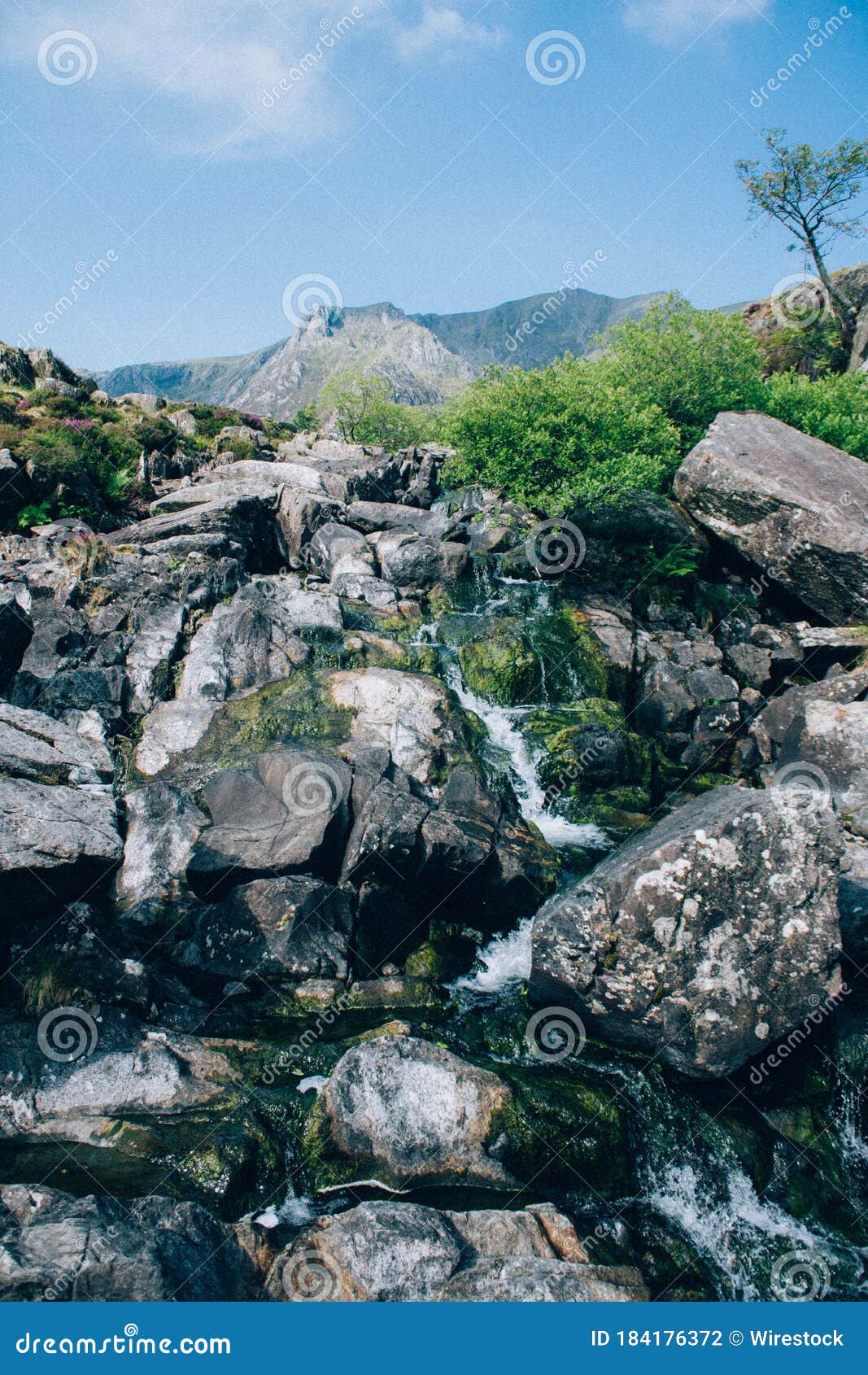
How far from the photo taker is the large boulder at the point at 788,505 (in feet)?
71.5

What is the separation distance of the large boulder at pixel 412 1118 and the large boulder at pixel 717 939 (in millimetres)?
2329

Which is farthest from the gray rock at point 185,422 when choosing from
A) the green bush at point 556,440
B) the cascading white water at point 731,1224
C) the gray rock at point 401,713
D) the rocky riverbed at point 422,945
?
the cascading white water at point 731,1224

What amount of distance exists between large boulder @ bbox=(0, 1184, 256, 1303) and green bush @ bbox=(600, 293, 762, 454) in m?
30.5

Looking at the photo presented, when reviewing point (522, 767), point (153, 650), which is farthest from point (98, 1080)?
point (153, 650)

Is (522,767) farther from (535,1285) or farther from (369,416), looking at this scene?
(369,416)

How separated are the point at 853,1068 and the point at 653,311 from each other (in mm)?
31671

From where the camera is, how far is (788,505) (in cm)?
2247

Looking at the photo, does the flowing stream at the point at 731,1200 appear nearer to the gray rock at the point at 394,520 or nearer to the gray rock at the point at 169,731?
the gray rock at the point at 169,731

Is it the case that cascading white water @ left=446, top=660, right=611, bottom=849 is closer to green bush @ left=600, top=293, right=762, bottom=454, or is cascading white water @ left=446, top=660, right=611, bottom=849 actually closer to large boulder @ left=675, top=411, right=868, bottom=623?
large boulder @ left=675, top=411, right=868, bottom=623

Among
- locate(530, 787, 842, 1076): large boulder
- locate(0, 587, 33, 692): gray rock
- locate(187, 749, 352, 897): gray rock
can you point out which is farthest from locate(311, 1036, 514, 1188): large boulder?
locate(0, 587, 33, 692): gray rock

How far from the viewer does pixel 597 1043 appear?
10.1m

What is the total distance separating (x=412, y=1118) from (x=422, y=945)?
4.18 meters
